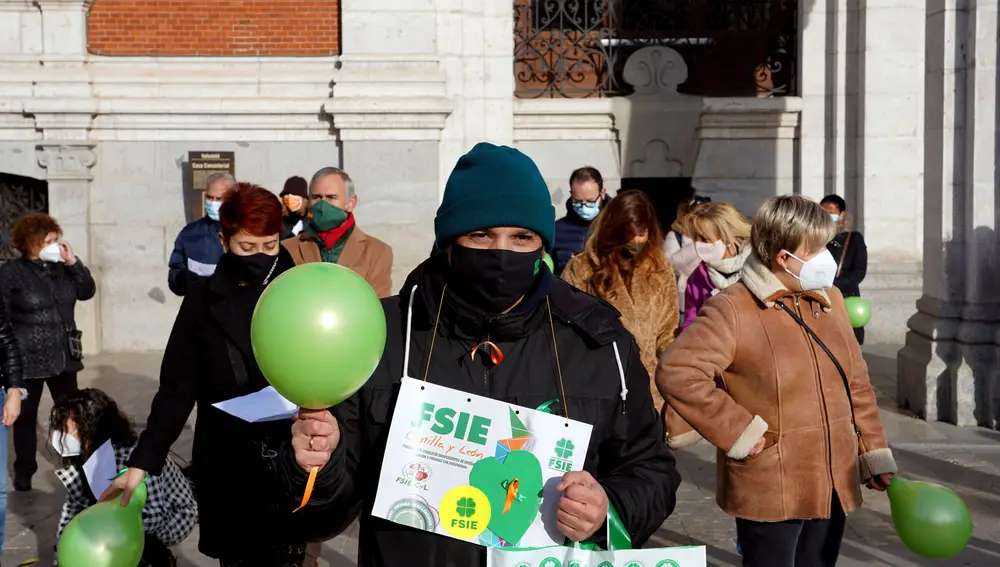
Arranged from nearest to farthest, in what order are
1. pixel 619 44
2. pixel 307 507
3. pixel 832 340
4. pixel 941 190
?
pixel 307 507
pixel 832 340
pixel 941 190
pixel 619 44

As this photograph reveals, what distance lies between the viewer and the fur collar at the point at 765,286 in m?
4.12

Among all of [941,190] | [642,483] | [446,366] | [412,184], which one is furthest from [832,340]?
[412,184]

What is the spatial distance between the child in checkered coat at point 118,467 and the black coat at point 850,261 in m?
6.01

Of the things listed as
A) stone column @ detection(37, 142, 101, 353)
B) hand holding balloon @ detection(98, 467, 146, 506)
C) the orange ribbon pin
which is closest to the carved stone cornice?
stone column @ detection(37, 142, 101, 353)

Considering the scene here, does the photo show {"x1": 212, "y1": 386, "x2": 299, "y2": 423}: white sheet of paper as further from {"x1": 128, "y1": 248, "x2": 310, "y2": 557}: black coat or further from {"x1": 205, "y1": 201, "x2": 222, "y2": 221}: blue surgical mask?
{"x1": 205, "y1": 201, "x2": 222, "y2": 221}: blue surgical mask

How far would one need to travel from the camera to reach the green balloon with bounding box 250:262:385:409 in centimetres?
248

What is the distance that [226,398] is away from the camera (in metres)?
Answer: 4.33

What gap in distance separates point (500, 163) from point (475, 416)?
1.92 ft

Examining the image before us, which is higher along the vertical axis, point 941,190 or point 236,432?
point 941,190

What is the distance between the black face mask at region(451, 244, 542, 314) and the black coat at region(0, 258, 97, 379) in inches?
220

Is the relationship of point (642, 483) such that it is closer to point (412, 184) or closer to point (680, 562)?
point (680, 562)

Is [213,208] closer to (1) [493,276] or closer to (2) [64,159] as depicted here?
(2) [64,159]

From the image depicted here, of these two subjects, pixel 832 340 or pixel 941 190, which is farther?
pixel 941 190

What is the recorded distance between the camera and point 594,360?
2797 mm
